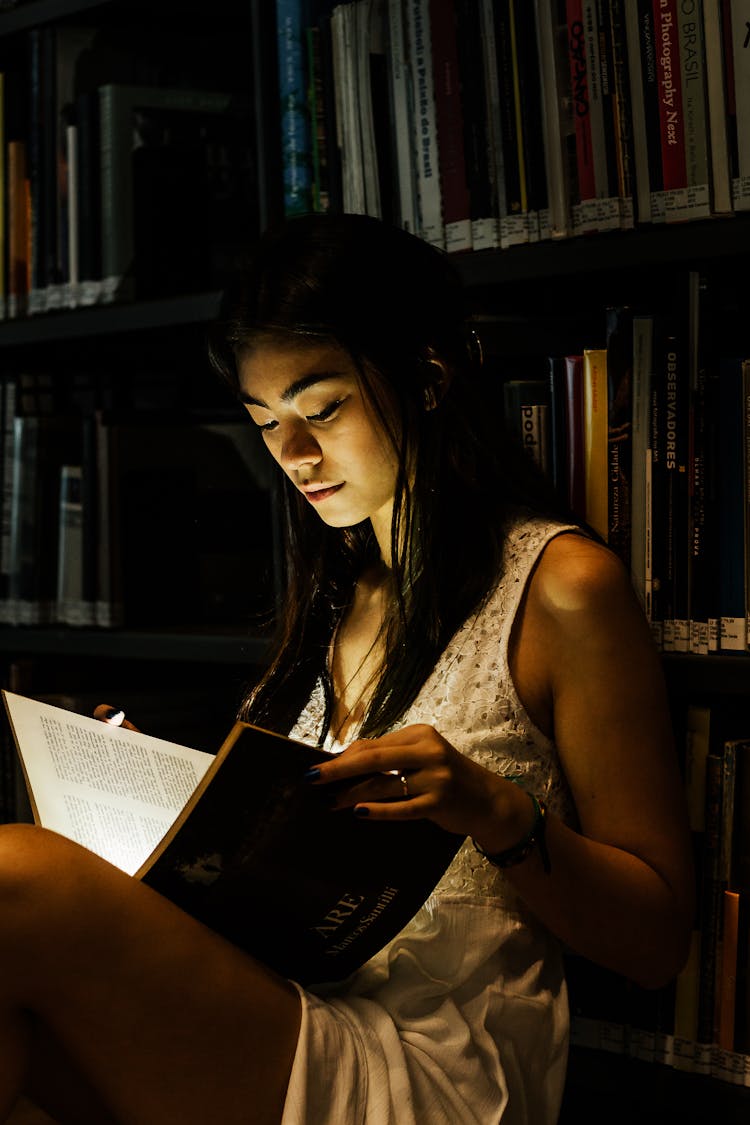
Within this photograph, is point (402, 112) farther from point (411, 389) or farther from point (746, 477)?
point (746, 477)

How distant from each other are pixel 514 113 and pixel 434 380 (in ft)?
1.04

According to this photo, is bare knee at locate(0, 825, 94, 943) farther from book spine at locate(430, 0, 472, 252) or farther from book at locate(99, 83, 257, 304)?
book at locate(99, 83, 257, 304)

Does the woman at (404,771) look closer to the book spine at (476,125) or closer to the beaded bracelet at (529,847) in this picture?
the beaded bracelet at (529,847)

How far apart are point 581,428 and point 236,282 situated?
0.39 meters

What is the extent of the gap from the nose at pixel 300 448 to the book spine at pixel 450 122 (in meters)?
0.32

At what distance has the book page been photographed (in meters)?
0.92

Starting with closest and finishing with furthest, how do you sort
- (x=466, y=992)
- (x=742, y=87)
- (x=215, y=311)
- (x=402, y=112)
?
(x=466, y=992) < (x=742, y=87) < (x=402, y=112) < (x=215, y=311)

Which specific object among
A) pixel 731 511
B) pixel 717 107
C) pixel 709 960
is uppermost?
pixel 717 107

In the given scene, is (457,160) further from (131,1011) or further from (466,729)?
(131,1011)

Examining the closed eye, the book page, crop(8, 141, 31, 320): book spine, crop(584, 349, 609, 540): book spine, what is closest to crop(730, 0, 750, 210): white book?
crop(584, 349, 609, 540): book spine

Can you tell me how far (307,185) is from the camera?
1.38m

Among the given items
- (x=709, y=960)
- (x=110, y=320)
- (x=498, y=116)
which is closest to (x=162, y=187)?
(x=110, y=320)

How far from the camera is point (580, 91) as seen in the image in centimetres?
120

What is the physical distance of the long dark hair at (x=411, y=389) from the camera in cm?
111
